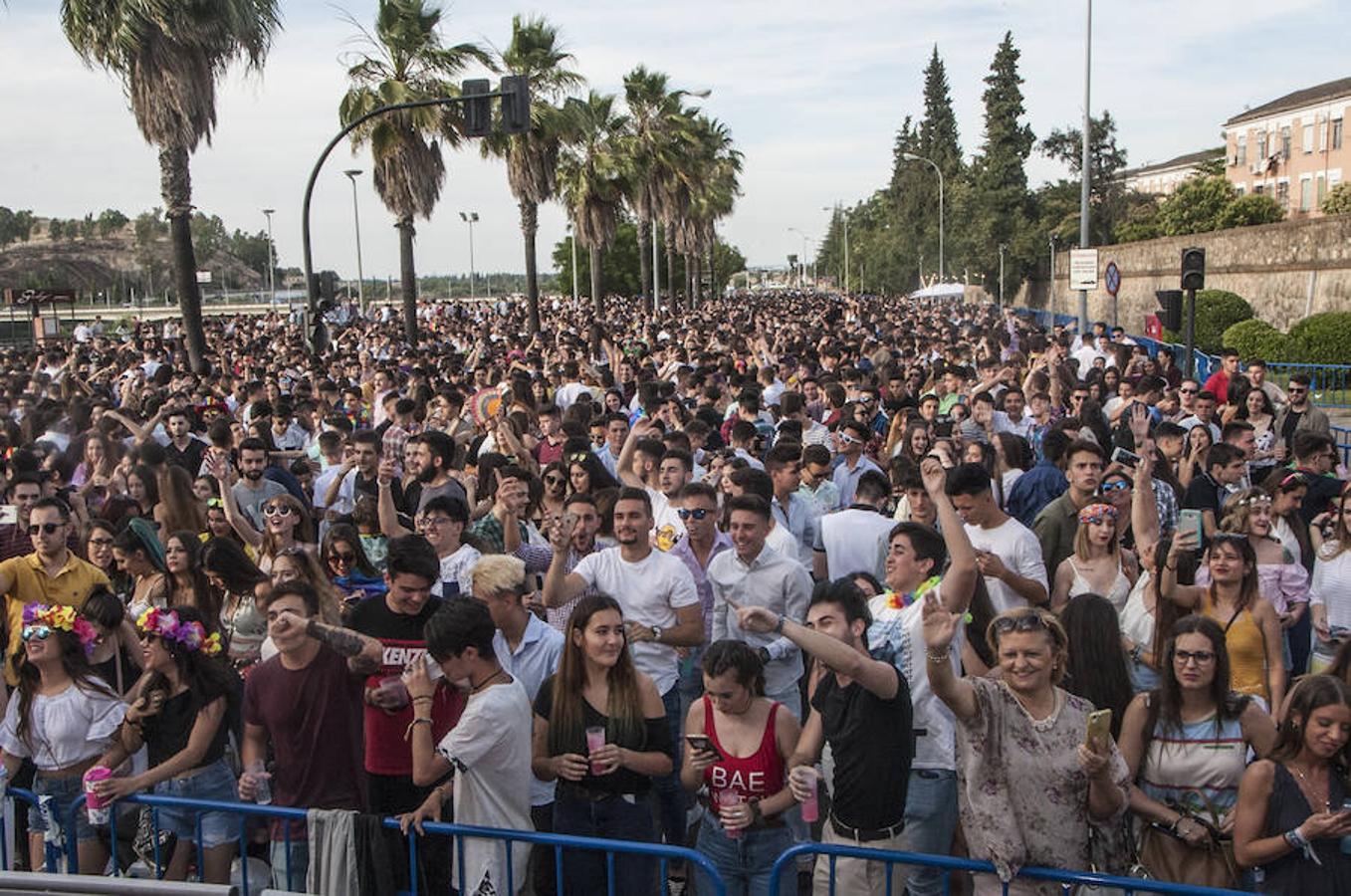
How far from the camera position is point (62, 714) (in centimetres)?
528

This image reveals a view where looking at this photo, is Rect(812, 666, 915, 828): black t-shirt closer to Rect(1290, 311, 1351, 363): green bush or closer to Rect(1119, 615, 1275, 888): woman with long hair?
Rect(1119, 615, 1275, 888): woman with long hair

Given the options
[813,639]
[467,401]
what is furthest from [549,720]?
[467,401]

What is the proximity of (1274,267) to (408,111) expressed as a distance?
22.9 metres

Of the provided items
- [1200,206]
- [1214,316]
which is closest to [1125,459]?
[1214,316]

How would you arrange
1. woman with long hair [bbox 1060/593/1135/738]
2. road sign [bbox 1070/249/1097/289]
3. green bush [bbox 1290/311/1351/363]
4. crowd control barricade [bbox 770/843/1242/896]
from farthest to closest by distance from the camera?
green bush [bbox 1290/311/1351/363]
road sign [bbox 1070/249/1097/289]
woman with long hair [bbox 1060/593/1135/738]
crowd control barricade [bbox 770/843/1242/896]

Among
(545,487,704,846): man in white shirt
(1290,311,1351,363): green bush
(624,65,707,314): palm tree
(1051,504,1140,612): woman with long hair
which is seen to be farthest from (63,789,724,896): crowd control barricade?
(624,65,707,314): palm tree

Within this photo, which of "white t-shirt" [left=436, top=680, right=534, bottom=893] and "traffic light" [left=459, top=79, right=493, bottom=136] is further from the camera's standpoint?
"traffic light" [left=459, top=79, right=493, bottom=136]

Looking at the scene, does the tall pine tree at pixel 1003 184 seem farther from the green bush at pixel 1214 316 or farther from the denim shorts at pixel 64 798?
the denim shorts at pixel 64 798

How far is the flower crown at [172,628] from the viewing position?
512cm

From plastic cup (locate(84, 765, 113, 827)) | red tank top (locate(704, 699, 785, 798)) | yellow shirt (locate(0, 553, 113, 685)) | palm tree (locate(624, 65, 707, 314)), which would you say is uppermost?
palm tree (locate(624, 65, 707, 314))

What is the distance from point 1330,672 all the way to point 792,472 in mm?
3583

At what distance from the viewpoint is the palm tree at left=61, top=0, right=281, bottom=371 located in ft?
66.3

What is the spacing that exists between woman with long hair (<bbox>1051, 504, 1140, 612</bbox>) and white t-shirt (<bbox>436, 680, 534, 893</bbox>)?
3.07 m

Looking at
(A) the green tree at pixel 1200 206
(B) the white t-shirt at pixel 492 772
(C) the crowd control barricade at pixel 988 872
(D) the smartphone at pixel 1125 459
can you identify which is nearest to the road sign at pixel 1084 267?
(D) the smartphone at pixel 1125 459
